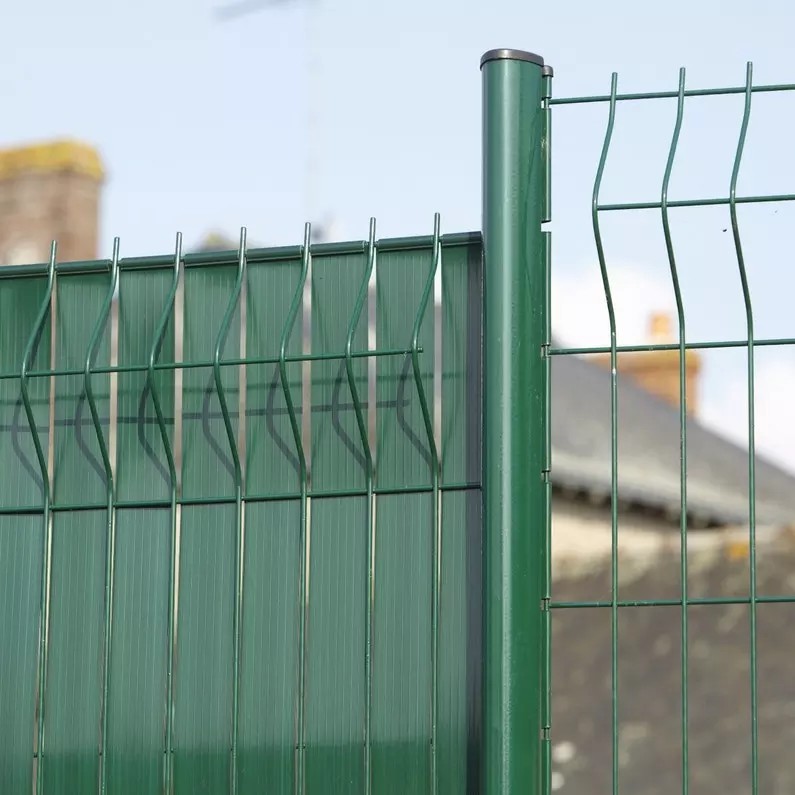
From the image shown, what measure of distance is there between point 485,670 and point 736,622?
15124 millimetres

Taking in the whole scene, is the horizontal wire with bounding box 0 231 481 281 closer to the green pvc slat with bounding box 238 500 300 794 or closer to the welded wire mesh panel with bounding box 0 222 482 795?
the welded wire mesh panel with bounding box 0 222 482 795

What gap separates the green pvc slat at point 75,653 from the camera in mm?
3820

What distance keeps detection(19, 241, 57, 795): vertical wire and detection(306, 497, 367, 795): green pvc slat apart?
649mm

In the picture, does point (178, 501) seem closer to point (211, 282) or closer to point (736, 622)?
point (211, 282)

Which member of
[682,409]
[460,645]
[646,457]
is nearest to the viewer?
[682,409]

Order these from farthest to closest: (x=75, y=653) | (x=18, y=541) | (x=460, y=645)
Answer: (x=18, y=541) → (x=75, y=653) → (x=460, y=645)

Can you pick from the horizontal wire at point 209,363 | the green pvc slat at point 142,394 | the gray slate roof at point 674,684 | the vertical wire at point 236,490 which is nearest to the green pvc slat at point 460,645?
the horizontal wire at point 209,363

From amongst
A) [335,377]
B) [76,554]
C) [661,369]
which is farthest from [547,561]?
[661,369]

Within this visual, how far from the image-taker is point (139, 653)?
3.82 meters

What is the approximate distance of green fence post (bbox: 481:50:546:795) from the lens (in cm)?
353

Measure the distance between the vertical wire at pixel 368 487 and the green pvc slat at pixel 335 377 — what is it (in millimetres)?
22

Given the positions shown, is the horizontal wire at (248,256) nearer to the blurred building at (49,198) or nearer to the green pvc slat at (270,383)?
the green pvc slat at (270,383)

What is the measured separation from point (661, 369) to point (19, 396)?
35301 mm

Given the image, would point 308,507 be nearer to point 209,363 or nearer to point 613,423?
point 209,363
